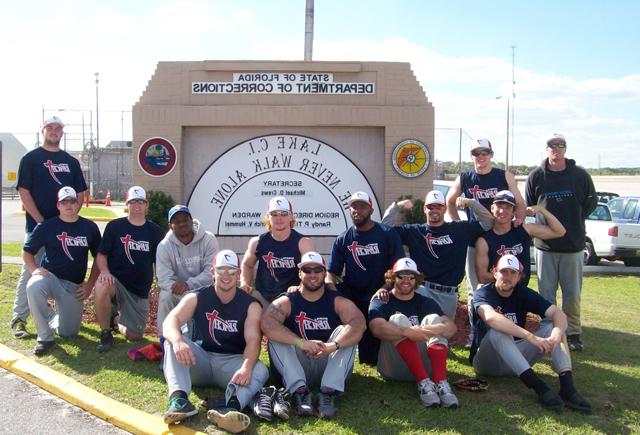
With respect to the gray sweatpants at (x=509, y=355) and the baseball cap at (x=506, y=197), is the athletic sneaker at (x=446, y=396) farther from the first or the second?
the baseball cap at (x=506, y=197)

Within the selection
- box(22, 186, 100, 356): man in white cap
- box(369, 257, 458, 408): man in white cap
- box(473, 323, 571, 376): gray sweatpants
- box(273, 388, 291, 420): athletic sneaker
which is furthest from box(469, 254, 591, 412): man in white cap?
box(22, 186, 100, 356): man in white cap

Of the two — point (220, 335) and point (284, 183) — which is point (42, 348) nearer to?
point (220, 335)

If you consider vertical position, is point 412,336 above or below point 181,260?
below

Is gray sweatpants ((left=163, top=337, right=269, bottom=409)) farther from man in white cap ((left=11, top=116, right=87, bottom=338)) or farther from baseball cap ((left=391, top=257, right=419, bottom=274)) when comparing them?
man in white cap ((left=11, top=116, right=87, bottom=338))

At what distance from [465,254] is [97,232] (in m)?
3.74

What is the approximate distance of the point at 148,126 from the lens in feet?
30.4

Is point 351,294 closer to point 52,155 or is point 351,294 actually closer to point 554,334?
point 554,334

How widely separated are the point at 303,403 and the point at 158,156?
17.9 feet

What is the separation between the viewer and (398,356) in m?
5.34

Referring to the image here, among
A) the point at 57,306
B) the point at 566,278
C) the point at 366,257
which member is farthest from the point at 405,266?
the point at 57,306

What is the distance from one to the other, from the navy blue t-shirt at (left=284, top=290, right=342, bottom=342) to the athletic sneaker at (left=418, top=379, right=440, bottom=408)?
79 cm

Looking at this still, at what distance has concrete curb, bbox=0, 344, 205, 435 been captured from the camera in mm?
4566

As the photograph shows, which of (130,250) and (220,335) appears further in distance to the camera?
(130,250)

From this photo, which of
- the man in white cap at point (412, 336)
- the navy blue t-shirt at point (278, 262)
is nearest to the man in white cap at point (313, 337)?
the man in white cap at point (412, 336)
